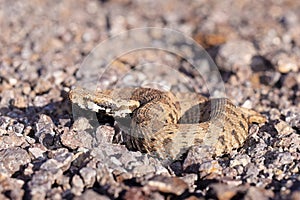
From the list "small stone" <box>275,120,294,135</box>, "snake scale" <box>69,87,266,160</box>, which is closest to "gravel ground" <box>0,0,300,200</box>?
"small stone" <box>275,120,294,135</box>

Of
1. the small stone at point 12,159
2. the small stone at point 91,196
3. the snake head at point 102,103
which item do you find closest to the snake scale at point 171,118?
the snake head at point 102,103

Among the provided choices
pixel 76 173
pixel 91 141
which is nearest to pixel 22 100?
pixel 91 141

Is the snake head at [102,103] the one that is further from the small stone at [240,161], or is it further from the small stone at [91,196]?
the small stone at [91,196]

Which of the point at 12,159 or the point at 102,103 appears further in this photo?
the point at 102,103

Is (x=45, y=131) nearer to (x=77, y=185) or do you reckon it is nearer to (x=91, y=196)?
(x=77, y=185)

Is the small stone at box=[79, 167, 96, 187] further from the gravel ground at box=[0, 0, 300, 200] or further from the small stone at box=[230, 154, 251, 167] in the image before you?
the small stone at box=[230, 154, 251, 167]

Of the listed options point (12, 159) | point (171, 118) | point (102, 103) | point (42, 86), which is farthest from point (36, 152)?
point (42, 86)
